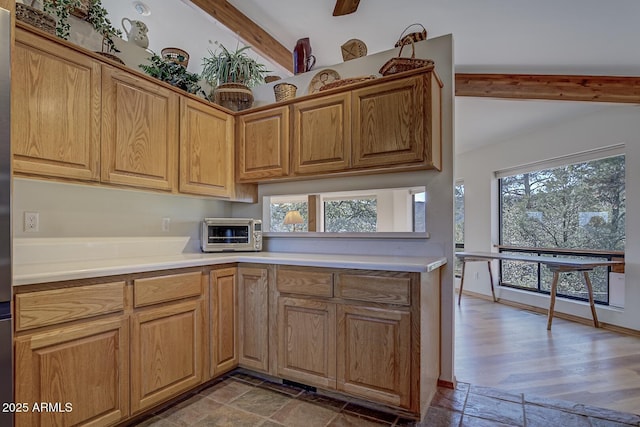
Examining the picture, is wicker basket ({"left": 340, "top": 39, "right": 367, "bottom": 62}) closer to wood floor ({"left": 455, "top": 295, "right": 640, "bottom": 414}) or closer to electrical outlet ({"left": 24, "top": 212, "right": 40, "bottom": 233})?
electrical outlet ({"left": 24, "top": 212, "right": 40, "bottom": 233})

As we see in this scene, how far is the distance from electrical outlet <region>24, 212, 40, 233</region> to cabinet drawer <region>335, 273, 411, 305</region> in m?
1.79

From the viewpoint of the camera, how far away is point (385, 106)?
2.19 m

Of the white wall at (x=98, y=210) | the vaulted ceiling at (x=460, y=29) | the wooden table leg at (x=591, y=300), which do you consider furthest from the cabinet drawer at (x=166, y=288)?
the wooden table leg at (x=591, y=300)

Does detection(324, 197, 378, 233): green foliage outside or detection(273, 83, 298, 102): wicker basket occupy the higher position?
detection(273, 83, 298, 102): wicker basket

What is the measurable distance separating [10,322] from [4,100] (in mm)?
801

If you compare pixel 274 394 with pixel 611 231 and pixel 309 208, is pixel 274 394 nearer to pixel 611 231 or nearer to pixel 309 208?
pixel 309 208

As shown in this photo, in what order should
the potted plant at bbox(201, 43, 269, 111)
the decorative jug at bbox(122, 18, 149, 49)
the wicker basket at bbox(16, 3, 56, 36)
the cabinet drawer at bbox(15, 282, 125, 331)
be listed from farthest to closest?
the potted plant at bbox(201, 43, 269, 111)
the decorative jug at bbox(122, 18, 149, 49)
the wicker basket at bbox(16, 3, 56, 36)
the cabinet drawer at bbox(15, 282, 125, 331)

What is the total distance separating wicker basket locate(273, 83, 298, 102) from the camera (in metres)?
2.74

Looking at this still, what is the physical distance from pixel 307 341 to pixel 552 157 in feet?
13.6

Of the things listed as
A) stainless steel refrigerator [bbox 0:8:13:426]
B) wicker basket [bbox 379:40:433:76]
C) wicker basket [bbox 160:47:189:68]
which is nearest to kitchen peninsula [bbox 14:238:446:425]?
stainless steel refrigerator [bbox 0:8:13:426]

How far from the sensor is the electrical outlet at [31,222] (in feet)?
6.02

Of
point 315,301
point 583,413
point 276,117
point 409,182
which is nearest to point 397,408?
point 315,301

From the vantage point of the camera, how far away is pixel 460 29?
2678 millimetres

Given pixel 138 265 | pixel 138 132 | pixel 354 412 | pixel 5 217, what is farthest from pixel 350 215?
pixel 5 217
